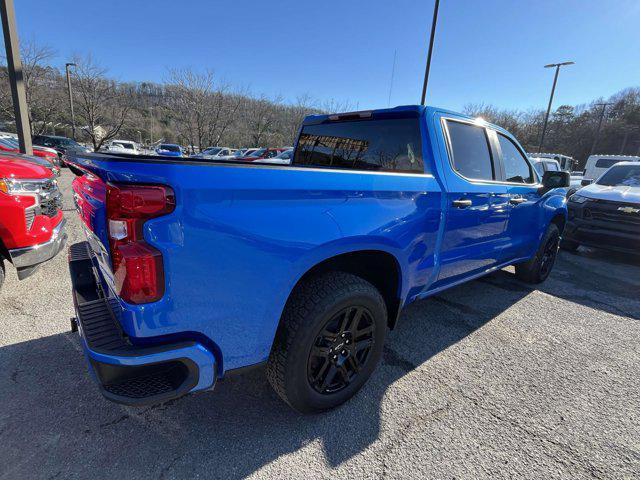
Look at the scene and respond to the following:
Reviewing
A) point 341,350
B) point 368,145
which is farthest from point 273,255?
point 368,145

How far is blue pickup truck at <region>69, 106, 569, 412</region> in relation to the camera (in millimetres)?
1409

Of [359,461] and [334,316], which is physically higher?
[334,316]

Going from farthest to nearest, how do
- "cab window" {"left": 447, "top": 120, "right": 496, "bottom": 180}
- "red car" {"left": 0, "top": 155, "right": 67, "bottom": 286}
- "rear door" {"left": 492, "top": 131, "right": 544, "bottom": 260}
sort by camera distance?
1. "rear door" {"left": 492, "top": 131, "right": 544, "bottom": 260}
2. "red car" {"left": 0, "top": 155, "right": 67, "bottom": 286}
3. "cab window" {"left": 447, "top": 120, "right": 496, "bottom": 180}

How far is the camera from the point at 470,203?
9.21 feet

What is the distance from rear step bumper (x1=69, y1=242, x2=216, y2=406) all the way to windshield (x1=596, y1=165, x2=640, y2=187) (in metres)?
8.58

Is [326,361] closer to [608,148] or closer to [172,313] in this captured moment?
[172,313]

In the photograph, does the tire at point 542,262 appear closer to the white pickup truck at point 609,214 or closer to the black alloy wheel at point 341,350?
the white pickup truck at point 609,214

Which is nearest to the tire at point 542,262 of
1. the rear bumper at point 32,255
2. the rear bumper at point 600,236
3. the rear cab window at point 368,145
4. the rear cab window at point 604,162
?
the rear bumper at point 600,236

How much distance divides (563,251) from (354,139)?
6763 mm

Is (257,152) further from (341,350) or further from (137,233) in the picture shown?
(137,233)

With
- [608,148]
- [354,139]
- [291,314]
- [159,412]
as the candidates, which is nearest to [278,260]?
[291,314]

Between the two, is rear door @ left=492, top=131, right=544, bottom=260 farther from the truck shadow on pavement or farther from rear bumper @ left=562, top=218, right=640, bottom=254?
rear bumper @ left=562, top=218, right=640, bottom=254

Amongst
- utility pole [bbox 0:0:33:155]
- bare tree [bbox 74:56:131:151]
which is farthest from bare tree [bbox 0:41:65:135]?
utility pole [bbox 0:0:33:155]

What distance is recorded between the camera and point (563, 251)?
295 inches
